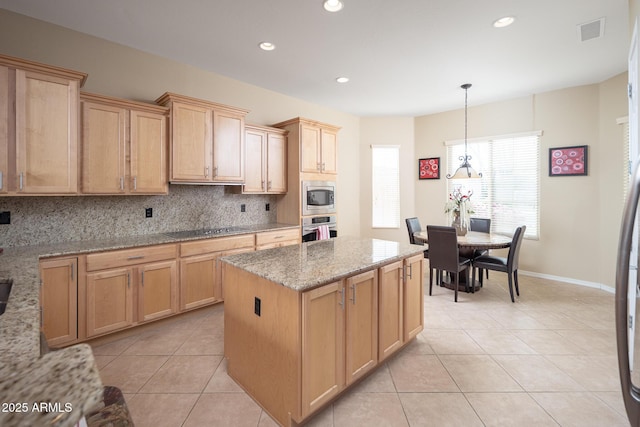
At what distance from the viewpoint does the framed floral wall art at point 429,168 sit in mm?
5773

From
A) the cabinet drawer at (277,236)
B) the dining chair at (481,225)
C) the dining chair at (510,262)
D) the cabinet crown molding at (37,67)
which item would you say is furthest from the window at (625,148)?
the cabinet crown molding at (37,67)

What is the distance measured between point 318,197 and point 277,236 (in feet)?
3.06

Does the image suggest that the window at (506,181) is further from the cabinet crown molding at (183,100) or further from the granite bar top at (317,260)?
the cabinet crown molding at (183,100)

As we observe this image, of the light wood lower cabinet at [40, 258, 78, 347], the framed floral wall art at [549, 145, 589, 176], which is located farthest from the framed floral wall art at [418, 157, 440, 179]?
the light wood lower cabinet at [40, 258, 78, 347]

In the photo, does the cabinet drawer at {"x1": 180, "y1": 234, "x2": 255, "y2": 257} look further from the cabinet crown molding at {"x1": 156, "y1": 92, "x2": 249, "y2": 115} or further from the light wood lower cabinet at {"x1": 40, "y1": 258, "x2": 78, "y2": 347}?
the cabinet crown molding at {"x1": 156, "y1": 92, "x2": 249, "y2": 115}

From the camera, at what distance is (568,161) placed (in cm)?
446

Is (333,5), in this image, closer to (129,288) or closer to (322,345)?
(322,345)

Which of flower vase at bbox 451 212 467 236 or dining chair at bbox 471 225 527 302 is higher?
flower vase at bbox 451 212 467 236

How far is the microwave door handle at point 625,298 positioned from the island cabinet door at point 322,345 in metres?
1.20

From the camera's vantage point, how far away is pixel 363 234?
20.4 ft

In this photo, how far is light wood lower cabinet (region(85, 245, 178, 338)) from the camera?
2.58m

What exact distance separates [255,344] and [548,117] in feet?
17.5

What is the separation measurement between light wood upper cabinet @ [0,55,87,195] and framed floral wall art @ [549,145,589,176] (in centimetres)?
598

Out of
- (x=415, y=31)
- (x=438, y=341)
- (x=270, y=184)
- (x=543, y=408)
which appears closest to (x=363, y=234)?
(x=270, y=184)
